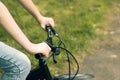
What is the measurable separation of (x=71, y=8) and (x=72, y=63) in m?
1.78

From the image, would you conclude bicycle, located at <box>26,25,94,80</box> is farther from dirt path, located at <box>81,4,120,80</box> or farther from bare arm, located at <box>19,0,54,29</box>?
dirt path, located at <box>81,4,120,80</box>

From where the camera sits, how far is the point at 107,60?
16.0 ft

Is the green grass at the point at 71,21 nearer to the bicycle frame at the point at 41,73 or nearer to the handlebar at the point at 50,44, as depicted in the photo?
the bicycle frame at the point at 41,73

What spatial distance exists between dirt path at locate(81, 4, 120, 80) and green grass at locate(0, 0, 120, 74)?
14 cm

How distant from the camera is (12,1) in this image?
21.4 ft

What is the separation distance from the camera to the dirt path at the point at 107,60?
4.57 meters

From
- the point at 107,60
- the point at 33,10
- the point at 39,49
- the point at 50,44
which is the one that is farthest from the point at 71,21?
the point at 39,49

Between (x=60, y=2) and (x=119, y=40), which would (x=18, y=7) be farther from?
(x=119, y=40)

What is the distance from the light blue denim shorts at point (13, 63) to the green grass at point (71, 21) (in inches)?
76.9

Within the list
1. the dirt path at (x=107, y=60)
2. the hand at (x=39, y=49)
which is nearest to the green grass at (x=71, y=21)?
the dirt path at (x=107, y=60)

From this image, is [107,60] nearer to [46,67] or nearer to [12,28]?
[46,67]

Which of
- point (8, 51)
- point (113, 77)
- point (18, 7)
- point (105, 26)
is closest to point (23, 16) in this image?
point (18, 7)

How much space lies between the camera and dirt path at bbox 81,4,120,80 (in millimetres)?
4566

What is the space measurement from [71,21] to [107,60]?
1.18 meters
